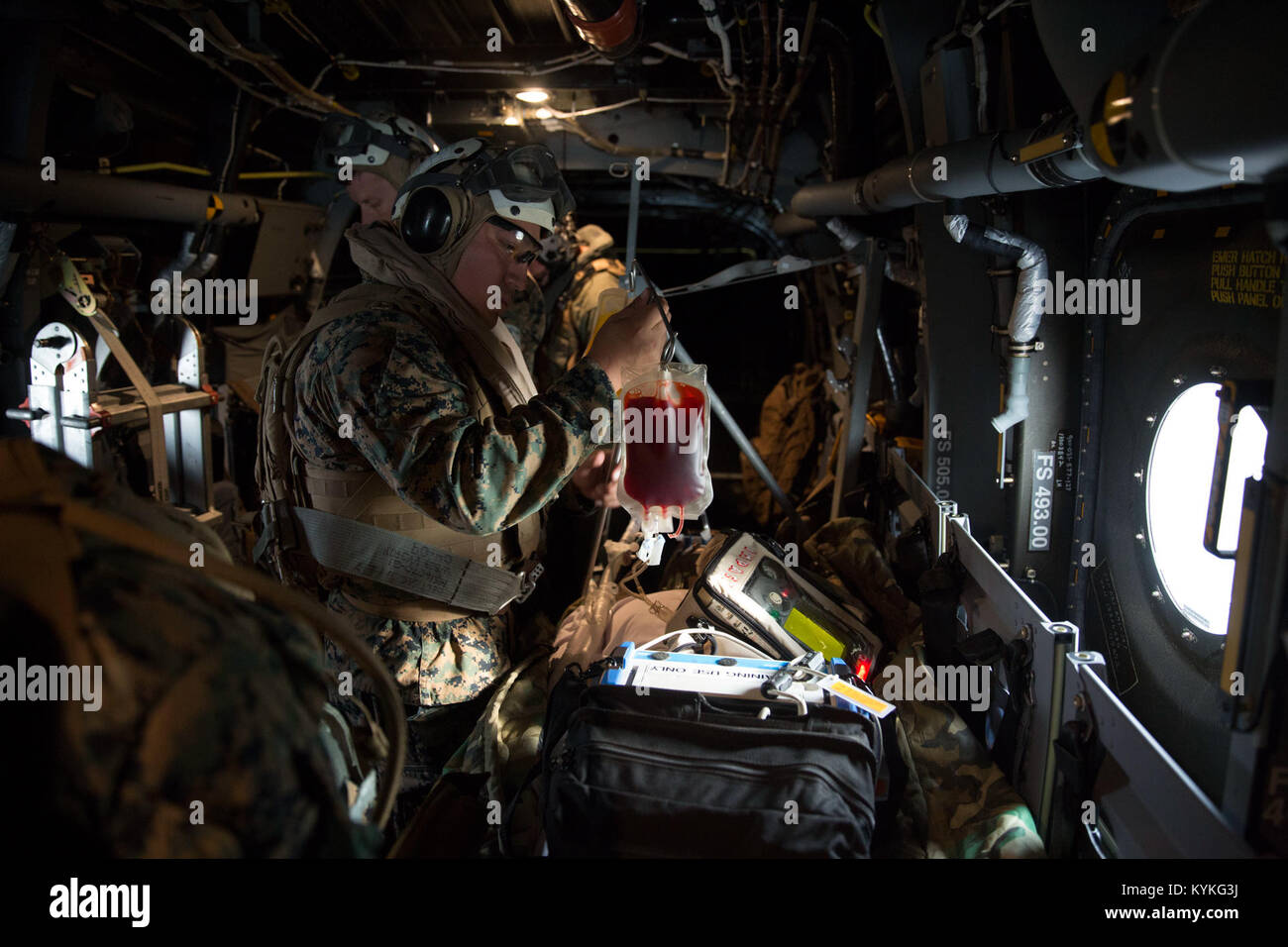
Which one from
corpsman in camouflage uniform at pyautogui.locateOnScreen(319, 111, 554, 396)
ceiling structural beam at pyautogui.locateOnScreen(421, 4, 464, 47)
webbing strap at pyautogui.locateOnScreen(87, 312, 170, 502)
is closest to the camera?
corpsman in camouflage uniform at pyautogui.locateOnScreen(319, 111, 554, 396)

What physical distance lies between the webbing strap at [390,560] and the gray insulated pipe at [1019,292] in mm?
1879

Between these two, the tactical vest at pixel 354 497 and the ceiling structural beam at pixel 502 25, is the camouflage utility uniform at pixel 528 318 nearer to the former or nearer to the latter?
the ceiling structural beam at pixel 502 25

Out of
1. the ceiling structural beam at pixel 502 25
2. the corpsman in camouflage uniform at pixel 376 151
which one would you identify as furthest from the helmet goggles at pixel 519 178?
the ceiling structural beam at pixel 502 25

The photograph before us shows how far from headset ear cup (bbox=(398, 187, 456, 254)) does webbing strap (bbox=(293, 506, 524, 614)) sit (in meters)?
0.72

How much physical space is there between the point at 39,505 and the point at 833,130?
4.10 metres

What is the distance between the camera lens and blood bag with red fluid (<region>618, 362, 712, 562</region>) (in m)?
1.94

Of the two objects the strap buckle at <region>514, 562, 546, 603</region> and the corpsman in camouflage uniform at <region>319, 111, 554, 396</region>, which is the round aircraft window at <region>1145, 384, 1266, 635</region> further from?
the corpsman in camouflage uniform at <region>319, 111, 554, 396</region>

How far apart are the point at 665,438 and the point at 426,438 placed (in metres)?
0.58

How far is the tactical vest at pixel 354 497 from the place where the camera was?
6.40 ft

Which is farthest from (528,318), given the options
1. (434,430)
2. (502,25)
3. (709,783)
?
(709,783)

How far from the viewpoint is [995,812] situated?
178 centimetres

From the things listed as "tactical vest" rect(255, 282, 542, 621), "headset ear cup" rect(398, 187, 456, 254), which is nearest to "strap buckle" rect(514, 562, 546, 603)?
"tactical vest" rect(255, 282, 542, 621)

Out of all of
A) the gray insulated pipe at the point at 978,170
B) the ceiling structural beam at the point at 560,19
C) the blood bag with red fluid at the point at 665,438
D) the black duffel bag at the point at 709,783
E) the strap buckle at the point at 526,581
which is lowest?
the black duffel bag at the point at 709,783

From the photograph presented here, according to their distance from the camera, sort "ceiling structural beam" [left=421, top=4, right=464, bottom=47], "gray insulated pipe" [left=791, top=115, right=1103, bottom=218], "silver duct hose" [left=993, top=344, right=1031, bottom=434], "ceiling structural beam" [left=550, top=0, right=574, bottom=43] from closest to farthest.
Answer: "gray insulated pipe" [left=791, top=115, right=1103, bottom=218] < "silver duct hose" [left=993, top=344, right=1031, bottom=434] < "ceiling structural beam" [left=550, top=0, right=574, bottom=43] < "ceiling structural beam" [left=421, top=4, right=464, bottom=47]
